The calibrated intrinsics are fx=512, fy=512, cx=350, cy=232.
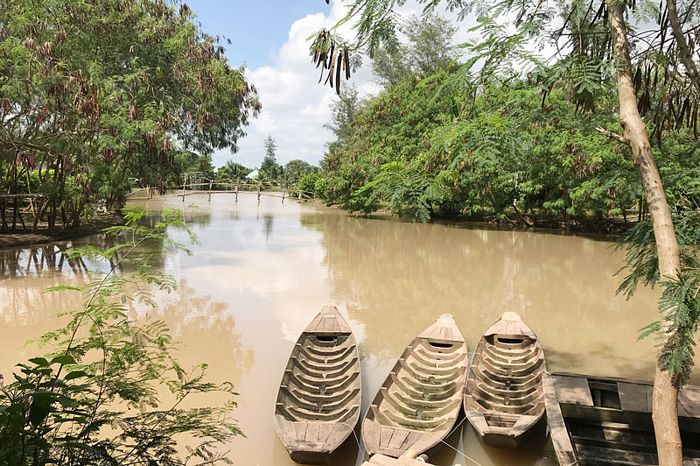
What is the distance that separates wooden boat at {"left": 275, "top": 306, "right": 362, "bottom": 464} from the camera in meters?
4.13

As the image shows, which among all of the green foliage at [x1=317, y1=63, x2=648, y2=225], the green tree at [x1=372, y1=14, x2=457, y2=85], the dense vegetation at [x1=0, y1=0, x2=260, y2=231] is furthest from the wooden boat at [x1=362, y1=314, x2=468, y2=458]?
the green tree at [x1=372, y1=14, x2=457, y2=85]

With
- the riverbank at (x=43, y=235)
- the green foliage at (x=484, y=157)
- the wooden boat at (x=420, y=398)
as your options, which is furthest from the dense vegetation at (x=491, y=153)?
the riverbank at (x=43, y=235)

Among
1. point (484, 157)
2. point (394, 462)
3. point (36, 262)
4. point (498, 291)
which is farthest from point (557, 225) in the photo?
point (394, 462)

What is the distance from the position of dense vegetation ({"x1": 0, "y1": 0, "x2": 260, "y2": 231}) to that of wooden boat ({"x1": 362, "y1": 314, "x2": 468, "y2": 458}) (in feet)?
29.9

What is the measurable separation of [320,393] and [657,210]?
354cm

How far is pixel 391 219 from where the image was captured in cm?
2744

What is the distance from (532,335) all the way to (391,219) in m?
21.1

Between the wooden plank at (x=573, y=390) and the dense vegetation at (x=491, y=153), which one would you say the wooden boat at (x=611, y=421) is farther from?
the dense vegetation at (x=491, y=153)

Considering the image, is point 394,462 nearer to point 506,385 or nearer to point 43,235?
point 506,385

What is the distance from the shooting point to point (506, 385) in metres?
5.40

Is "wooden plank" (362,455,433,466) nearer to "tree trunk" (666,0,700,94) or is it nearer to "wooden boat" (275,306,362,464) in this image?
"wooden boat" (275,306,362,464)

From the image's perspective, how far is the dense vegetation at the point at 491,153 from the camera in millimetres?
3615

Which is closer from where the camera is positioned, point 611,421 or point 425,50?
point 611,421

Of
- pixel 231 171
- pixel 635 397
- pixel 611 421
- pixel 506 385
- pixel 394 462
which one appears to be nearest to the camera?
pixel 394 462
